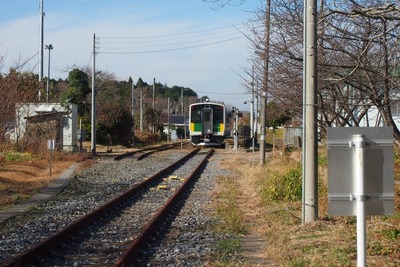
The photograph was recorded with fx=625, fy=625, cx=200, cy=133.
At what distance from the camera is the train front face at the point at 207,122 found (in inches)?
1641

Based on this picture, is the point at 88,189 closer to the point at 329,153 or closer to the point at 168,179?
the point at 168,179

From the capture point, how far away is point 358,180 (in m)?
4.52

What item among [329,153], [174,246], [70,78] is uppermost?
[70,78]

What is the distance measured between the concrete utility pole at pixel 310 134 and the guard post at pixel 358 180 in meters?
4.87

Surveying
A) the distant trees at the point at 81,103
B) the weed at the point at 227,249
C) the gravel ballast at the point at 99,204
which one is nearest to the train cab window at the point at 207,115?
the distant trees at the point at 81,103

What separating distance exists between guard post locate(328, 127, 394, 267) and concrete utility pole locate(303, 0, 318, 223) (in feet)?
16.0

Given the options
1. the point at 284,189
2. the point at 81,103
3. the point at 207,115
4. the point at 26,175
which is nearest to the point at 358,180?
the point at 284,189

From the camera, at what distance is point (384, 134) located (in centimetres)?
478

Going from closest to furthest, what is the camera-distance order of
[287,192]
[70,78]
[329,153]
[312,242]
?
[329,153]
[312,242]
[287,192]
[70,78]

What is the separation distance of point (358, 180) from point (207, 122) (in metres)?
37.3

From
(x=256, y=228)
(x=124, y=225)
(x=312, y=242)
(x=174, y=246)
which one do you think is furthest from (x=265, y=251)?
(x=124, y=225)

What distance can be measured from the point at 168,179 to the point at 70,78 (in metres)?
31.2

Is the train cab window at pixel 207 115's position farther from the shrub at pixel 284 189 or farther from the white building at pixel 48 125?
the shrub at pixel 284 189

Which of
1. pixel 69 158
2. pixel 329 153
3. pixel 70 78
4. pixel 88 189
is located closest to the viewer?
pixel 329 153
